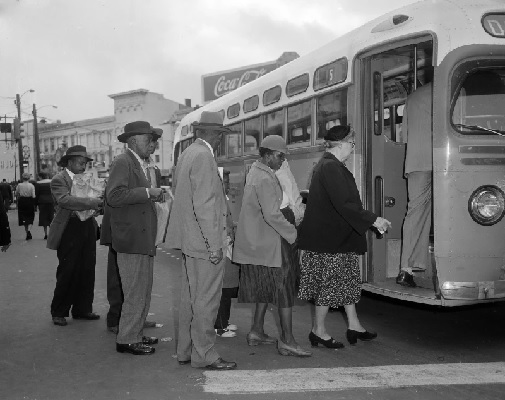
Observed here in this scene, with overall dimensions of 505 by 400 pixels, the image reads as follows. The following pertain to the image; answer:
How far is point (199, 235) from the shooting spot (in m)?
4.93

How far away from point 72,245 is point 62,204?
495 millimetres

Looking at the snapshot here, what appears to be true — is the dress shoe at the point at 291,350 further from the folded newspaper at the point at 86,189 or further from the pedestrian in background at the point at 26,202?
the pedestrian in background at the point at 26,202

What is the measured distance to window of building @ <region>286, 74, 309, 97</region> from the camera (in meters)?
8.09

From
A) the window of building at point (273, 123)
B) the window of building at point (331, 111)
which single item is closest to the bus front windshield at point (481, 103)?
the window of building at point (331, 111)

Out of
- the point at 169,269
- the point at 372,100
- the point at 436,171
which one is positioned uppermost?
the point at 372,100

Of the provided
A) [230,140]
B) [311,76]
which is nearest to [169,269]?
[230,140]

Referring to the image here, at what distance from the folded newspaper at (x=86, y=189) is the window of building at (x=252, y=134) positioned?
3341 mm

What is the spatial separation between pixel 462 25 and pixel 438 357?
9.52 feet

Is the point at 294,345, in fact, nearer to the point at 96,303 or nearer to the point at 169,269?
the point at 96,303

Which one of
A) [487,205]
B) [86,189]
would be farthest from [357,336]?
[86,189]

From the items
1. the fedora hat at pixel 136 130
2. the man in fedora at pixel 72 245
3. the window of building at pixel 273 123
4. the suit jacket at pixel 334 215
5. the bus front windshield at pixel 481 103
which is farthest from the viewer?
the window of building at pixel 273 123

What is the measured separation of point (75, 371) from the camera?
5090 millimetres

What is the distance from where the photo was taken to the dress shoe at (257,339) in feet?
19.0

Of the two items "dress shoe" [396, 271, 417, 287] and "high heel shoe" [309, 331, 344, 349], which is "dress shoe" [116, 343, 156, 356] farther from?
"dress shoe" [396, 271, 417, 287]
